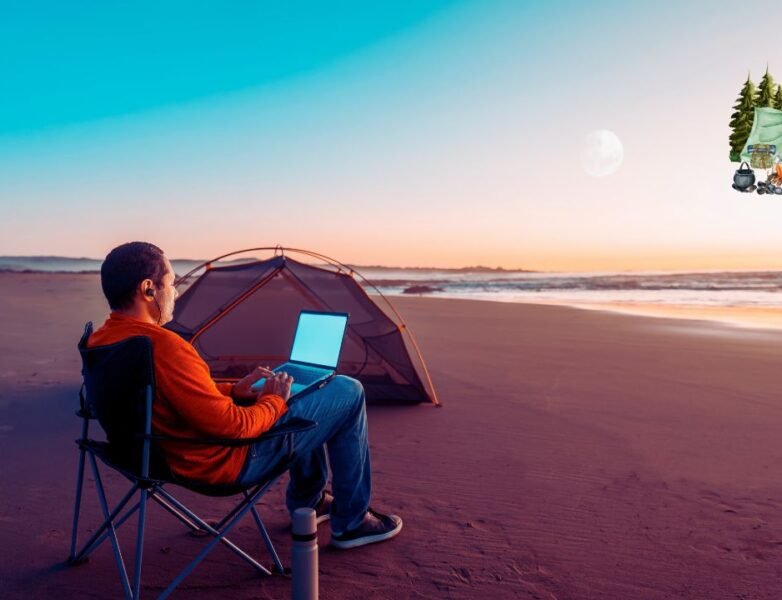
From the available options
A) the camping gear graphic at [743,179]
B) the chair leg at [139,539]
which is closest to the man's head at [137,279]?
the chair leg at [139,539]

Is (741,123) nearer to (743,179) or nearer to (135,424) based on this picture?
(743,179)

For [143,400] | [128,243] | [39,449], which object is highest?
[128,243]

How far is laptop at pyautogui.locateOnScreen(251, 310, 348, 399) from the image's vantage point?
4.41 meters

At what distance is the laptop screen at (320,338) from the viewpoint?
4438 millimetres

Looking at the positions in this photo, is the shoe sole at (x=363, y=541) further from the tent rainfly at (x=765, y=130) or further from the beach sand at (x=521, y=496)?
the tent rainfly at (x=765, y=130)

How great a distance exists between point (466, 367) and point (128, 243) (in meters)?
7.05

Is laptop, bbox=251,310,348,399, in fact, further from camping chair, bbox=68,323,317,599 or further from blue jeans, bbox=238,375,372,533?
camping chair, bbox=68,323,317,599

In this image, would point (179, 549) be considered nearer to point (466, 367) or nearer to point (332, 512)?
point (332, 512)

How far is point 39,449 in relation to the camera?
5277mm

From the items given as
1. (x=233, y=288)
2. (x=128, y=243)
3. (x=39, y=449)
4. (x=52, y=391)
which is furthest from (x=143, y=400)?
(x=52, y=391)

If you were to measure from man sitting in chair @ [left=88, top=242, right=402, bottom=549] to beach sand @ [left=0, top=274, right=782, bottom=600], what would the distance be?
2.18 ft

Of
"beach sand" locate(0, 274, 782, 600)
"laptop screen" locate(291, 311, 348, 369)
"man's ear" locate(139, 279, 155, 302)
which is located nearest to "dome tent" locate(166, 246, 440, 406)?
"beach sand" locate(0, 274, 782, 600)

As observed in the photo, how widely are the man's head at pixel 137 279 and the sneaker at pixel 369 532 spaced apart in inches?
63.1

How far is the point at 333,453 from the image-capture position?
3396 mm
